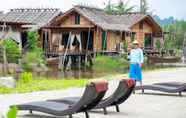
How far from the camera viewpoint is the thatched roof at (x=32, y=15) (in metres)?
46.0

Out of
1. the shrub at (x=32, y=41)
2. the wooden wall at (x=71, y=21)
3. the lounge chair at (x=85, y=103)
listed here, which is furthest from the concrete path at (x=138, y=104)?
the wooden wall at (x=71, y=21)

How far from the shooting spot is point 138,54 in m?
17.1

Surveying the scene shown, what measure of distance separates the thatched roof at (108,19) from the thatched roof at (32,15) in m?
1.56

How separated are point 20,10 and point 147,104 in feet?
122

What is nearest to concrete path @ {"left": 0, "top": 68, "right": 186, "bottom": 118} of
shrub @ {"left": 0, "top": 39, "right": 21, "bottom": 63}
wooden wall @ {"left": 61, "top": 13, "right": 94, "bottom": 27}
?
shrub @ {"left": 0, "top": 39, "right": 21, "bottom": 63}

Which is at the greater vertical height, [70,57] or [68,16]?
[68,16]

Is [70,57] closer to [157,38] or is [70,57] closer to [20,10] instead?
[20,10]

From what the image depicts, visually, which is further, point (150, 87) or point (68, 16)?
point (68, 16)

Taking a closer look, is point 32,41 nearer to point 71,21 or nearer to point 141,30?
point 71,21

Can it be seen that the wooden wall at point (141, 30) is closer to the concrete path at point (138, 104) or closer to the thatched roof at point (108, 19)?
the thatched roof at point (108, 19)

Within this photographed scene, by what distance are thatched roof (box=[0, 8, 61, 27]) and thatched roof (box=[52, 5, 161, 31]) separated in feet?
5.13

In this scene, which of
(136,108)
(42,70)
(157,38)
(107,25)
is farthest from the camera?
(157,38)

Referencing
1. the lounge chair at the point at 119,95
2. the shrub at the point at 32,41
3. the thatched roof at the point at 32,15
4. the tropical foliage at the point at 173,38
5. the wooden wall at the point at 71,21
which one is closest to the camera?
the lounge chair at the point at 119,95

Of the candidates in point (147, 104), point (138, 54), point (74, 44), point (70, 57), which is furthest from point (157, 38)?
point (147, 104)
